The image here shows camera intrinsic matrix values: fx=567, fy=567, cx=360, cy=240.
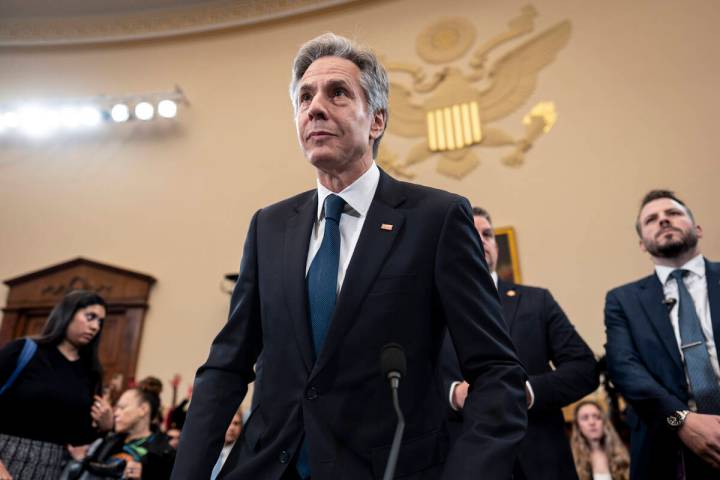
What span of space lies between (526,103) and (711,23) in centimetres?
242

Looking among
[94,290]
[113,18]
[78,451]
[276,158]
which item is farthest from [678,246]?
[113,18]

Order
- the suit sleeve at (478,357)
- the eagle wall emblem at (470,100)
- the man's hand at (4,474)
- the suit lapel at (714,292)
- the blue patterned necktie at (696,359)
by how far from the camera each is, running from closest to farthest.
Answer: the suit sleeve at (478,357), the blue patterned necktie at (696,359), the suit lapel at (714,292), the man's hand at (4,474), the eagle wall emblem at (470,100)

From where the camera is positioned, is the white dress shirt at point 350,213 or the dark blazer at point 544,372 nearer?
the white dress shirt at point 350,213

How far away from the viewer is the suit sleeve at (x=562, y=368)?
2.45 meters

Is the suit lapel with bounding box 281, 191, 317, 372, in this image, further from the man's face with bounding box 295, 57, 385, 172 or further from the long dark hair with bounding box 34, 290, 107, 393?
the long dark hair with bounding box 34, 290, 107, 393

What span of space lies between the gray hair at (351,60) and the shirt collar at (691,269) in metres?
2.07

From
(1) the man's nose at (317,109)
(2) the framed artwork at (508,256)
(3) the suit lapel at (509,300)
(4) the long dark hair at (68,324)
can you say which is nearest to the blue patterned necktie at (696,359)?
(3) the suit lapel at (509,300)

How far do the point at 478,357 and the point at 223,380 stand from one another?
25.4 inches

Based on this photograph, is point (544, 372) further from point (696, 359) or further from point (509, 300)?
point (696, 359)

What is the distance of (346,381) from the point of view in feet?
4.14

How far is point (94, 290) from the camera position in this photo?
27.3ft

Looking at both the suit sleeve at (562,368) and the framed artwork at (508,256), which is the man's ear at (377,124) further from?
the framed artwork at (508,256)

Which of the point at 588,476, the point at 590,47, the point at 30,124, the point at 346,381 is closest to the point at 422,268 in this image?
the point at 346,381

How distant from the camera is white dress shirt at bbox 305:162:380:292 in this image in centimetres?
149
